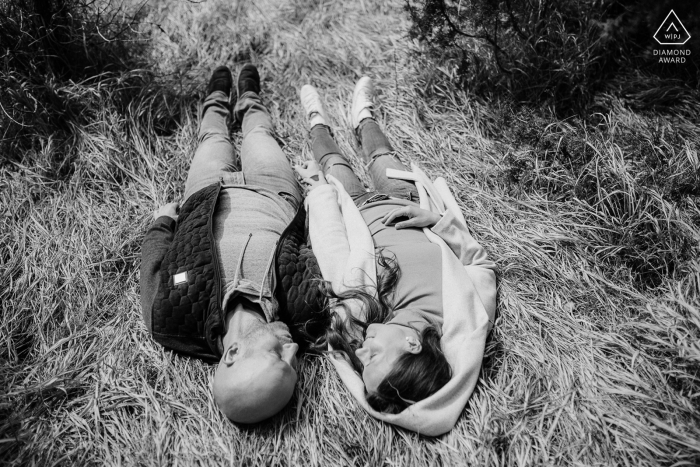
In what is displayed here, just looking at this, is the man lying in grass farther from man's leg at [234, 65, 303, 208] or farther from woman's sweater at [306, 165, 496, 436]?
woman's sweater at [306, 165, 496, 436]

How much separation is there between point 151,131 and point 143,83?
39 cm

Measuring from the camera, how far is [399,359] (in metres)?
2.07

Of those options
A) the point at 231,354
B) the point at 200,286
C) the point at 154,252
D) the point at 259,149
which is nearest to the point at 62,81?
the point at 259,149

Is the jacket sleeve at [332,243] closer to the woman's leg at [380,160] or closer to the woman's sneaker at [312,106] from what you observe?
the woman's leg at [380,160]

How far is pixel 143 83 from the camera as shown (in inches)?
133

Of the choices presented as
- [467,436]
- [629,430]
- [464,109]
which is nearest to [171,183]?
[464,109]

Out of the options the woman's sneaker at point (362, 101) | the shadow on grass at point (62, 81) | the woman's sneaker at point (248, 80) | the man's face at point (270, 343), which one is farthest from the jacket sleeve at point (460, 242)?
the shadow on grass at point (62, 81)

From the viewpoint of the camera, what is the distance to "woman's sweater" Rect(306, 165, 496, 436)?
2.14 m

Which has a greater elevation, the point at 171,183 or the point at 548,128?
the point at 548,128

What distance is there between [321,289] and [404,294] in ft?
1.51

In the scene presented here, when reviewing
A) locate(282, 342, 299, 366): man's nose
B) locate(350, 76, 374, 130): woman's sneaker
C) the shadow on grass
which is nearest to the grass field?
the shadow on grass

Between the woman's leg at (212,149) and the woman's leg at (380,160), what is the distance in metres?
0.99

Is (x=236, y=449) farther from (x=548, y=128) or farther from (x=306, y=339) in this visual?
(x=548, y=128)

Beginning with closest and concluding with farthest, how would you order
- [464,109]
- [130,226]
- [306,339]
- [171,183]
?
[306,339]
[130,226]
[171,183]
[464,109]
